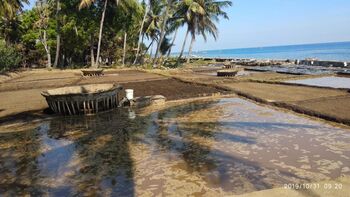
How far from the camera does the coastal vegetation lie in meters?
31.0

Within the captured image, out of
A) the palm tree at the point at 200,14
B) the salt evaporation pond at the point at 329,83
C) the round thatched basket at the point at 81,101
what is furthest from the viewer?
the palm tree at the point at 200,14

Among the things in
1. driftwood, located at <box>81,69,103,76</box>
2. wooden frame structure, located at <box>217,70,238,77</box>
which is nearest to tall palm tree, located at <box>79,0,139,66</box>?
driftwood, located at <box>81,69,103,76</box>

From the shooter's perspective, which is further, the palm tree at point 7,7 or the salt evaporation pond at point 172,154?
the palm tree at point 7,7

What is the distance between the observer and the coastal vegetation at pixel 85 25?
31033 millimetres

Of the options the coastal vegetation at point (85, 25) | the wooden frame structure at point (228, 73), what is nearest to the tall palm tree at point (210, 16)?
the coastal vegetation at point (85, 25)

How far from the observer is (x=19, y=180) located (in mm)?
5574

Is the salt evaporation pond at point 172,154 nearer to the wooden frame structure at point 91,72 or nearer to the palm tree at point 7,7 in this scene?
the wooden frame structure at point 91,72

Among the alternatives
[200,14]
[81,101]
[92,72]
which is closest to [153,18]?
[200,14]

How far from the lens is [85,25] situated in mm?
33219

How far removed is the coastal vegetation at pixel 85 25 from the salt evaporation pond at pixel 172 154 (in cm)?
2077

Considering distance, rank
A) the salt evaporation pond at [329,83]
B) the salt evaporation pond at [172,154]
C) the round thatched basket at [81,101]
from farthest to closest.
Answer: the salt evaporation pond at [329,83]
the round thatched basket at [81,101]
the salt evaporation pond at [172,154]

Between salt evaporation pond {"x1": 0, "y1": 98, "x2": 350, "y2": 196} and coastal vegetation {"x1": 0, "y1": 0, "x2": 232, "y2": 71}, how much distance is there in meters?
20.8

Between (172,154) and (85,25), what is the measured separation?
29050mm

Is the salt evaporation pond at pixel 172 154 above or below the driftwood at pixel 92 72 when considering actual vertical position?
below
